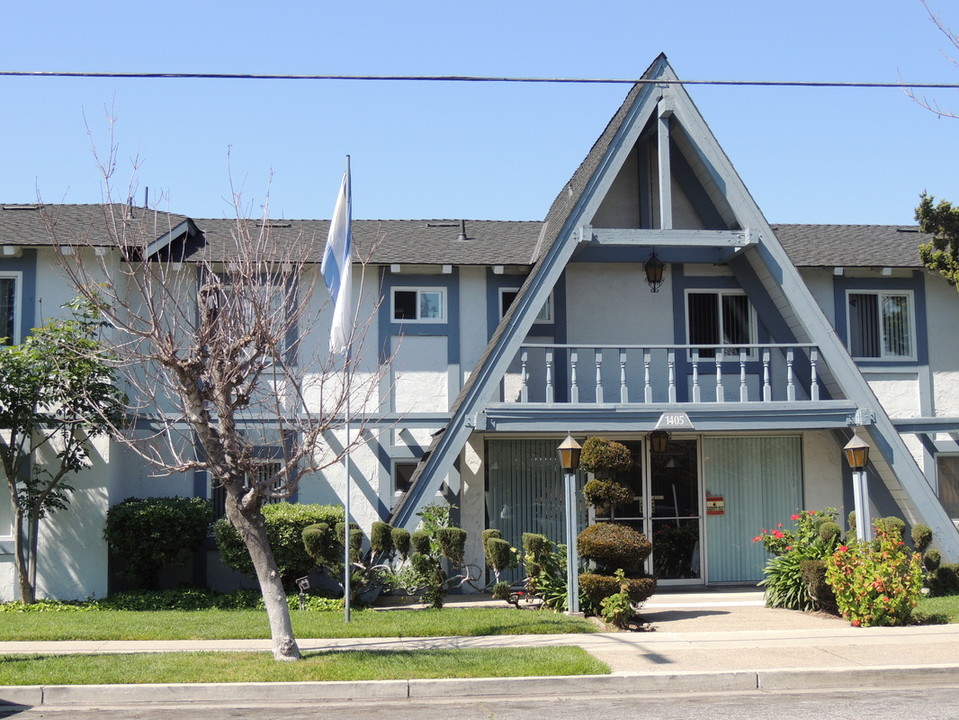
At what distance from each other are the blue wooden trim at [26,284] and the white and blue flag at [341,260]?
548cm

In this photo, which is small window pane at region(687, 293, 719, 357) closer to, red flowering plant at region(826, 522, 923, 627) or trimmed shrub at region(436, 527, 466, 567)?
red flowering plant at region(826, 522, 923, 627)

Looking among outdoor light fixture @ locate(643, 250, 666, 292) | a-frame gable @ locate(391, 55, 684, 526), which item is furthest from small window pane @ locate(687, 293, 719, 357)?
a-frame gable @ locate(391, 55, 684, 526)

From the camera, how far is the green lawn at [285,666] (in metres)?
9.77

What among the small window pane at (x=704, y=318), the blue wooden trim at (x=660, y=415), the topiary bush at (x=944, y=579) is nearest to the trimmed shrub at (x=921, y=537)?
the topiary bush at (x=944, y=579)

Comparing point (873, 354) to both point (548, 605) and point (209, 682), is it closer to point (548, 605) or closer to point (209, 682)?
point (548, 605)

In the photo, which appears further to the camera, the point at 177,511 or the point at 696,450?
the point at 696,450

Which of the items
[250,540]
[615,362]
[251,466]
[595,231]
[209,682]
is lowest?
[209,682]

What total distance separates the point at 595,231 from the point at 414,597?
5969mm

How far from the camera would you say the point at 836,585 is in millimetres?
13227

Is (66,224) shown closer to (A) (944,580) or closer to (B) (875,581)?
(B) (875,581)

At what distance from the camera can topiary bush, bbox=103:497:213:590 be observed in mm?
14969

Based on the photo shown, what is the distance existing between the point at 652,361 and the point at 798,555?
13.6 ft

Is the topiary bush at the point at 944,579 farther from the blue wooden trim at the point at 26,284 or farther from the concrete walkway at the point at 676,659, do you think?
the blue wooden trim at the point at 26,284

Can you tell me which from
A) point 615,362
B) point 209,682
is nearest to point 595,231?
point 615,362
